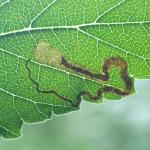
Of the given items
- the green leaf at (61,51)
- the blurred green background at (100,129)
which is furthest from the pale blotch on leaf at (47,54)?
the blurred green background at (100,129)

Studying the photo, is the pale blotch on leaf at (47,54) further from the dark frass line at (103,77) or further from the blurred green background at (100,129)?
the blurred green background at (100,129)

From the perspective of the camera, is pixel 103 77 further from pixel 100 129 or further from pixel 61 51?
pixel 100 129

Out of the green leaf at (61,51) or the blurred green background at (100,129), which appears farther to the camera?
the blurred green background at (100,129)

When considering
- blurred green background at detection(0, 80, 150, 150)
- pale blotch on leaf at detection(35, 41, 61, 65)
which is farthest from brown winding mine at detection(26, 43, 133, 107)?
blurred green background at detection(0, 80, 150, 150)

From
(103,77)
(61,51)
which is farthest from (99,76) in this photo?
(61,51)

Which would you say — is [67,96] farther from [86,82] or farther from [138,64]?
[138,64]

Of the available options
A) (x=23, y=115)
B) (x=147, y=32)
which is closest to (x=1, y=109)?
(x=23, y=115)
